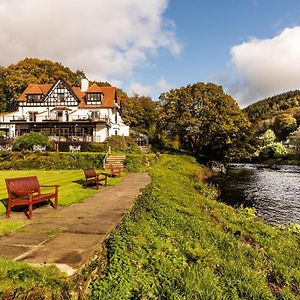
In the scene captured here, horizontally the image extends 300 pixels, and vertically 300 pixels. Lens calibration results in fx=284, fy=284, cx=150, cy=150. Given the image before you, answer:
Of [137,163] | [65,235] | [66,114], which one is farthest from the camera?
[66,114]

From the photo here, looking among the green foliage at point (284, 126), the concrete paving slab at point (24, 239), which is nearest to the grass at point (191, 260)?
the concrete paving slab at point (24, 239)

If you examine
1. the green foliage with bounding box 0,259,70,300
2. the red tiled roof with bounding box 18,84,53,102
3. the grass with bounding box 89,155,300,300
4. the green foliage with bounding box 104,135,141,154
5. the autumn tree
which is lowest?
the grass with bounding box 89,155,300,300

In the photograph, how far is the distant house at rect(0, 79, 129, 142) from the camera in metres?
48.0

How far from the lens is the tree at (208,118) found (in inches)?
1731

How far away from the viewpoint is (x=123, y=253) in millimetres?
6082

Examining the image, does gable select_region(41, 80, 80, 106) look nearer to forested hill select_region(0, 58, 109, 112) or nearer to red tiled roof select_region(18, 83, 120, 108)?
red tiled roof select_region(18, 83, 120, 108)

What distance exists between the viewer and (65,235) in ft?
22.4

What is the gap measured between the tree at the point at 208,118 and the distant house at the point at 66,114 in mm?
9973

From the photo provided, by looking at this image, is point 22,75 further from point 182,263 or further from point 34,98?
point 182,263

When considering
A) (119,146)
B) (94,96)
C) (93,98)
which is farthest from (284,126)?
(119,146)

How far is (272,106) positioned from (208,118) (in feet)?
502

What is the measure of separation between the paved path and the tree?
115 feet

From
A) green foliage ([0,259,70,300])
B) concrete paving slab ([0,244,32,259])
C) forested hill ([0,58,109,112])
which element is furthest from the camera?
forested hill ([0,58,109,112])

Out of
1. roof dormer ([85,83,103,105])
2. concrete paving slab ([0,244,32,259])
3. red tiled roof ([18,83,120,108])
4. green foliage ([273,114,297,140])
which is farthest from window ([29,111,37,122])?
green foliage ([273,114,297,140])
